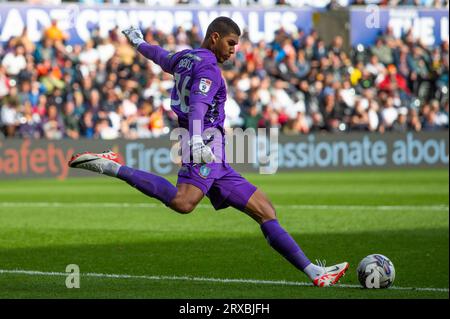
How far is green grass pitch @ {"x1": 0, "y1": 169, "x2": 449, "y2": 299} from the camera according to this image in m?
8.78

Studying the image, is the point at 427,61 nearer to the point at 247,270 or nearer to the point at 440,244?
the point at 440,244

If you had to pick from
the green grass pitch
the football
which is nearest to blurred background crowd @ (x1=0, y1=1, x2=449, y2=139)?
the green grass pitch

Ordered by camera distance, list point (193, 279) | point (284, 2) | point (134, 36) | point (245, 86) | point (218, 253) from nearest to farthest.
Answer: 1. point (193, 279)
2. point (134, 36)
3. point (218, 253)
4. point (245, 86)
5. point (284, 2)

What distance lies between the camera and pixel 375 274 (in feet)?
28.8

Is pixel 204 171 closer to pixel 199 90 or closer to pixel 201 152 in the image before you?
pixel 201 152

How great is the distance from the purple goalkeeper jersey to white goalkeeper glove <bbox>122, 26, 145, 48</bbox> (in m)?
0.80

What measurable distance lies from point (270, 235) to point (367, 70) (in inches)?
900

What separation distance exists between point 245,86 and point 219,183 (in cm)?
1974

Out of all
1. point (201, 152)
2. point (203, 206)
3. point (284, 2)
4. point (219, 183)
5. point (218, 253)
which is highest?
point (284, 2)

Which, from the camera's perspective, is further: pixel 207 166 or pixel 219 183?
pixel 219 183

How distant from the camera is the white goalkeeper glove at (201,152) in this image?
26.9 feet

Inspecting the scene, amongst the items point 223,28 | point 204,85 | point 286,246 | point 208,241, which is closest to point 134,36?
point 223,28

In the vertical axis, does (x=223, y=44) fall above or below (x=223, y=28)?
below

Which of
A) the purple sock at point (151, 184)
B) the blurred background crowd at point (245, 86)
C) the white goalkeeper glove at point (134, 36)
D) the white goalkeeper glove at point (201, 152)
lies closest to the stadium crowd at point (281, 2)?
the blurred background crowd at point (245, 86)
